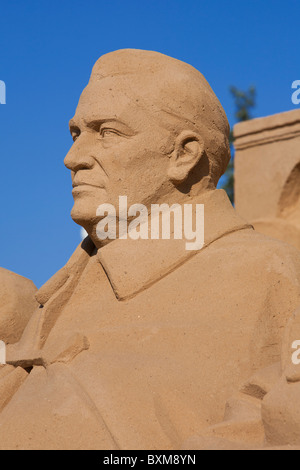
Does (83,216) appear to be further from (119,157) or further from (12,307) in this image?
(12,307)

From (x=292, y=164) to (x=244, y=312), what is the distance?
6.43m

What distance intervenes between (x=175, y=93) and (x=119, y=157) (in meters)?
0.43

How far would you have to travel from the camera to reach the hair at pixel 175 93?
445cm

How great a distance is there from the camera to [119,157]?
4.39 m

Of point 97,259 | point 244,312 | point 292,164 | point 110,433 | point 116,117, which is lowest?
point 110,433

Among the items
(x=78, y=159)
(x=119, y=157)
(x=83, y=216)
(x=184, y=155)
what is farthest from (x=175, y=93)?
(x=83, y=216)

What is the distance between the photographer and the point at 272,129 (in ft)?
34.3

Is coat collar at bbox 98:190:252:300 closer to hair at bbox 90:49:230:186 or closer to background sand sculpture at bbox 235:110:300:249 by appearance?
hair at bbox 90:49:230:186

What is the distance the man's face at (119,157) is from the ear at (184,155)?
42 mm

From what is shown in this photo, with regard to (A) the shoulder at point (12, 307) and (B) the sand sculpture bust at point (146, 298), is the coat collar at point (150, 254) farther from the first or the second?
(A) the shoulder at point (12, 307)

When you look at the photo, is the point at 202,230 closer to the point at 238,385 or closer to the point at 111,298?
the point at 111,298

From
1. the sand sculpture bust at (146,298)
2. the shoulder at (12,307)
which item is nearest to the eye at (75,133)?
the sand sculpture bust at (146,298)

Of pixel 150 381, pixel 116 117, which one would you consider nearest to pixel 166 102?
pixel 116 117

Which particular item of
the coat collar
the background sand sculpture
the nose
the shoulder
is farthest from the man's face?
the background sand sculpture
